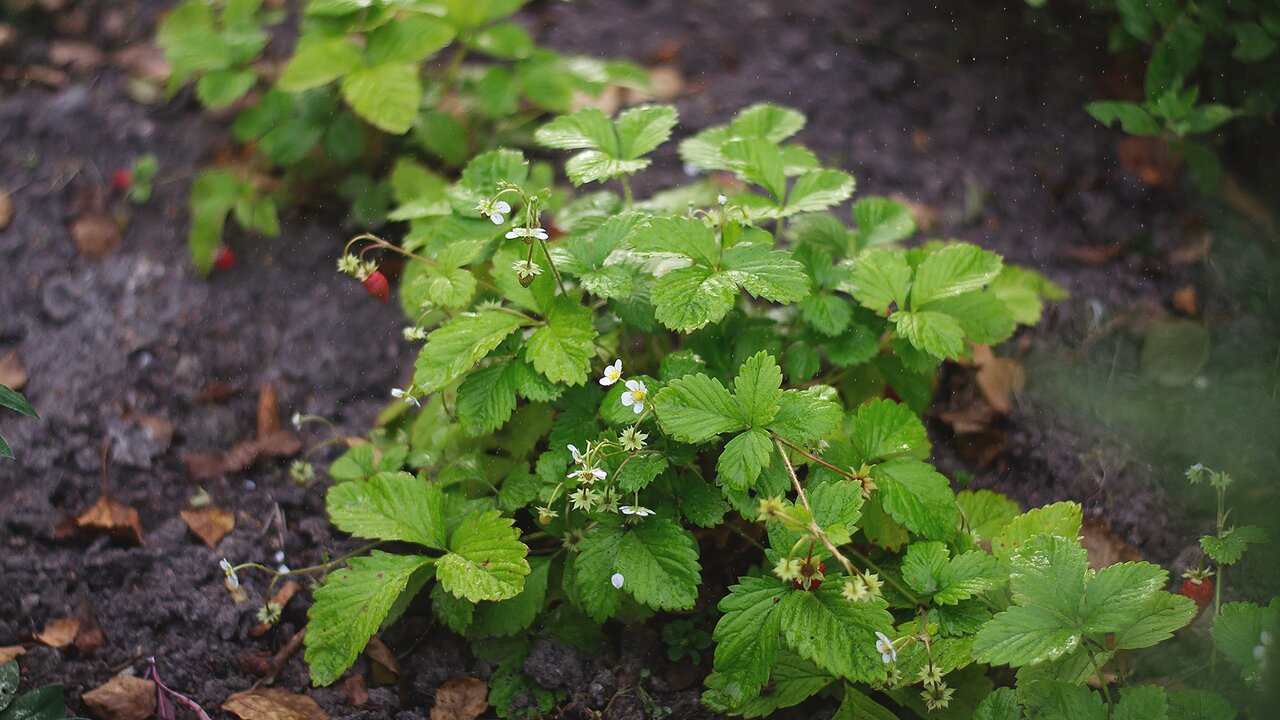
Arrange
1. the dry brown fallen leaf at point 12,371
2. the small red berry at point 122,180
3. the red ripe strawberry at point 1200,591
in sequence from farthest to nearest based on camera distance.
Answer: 1. the small red berry at point 122,180
2. the dry brown fallen leaf at point 12,371
3. the red ripe strawberry at point 1200,591

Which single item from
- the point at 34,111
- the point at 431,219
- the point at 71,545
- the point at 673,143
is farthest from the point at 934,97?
the point at 34,111

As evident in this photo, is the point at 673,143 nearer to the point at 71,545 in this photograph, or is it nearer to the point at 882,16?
the point at 882,16

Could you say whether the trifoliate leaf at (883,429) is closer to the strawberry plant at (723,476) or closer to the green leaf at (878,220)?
the strawberry plant at (723,476)

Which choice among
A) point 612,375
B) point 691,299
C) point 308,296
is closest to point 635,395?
point 612,375

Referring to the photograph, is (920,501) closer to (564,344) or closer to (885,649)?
(885,649)

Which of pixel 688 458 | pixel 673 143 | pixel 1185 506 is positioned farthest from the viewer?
pixel 673 143

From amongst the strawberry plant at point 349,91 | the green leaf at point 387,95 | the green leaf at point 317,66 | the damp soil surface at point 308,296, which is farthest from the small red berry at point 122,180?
the green leaf at point 387,95

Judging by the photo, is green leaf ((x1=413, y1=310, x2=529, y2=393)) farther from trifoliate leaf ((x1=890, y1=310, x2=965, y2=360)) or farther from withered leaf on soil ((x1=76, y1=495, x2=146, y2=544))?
withered leaf on soil ((x1=76, y1=495, x2=146, y2=544))
